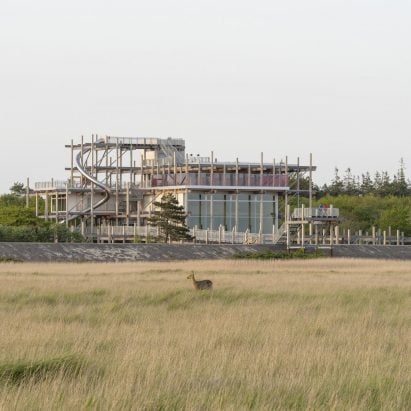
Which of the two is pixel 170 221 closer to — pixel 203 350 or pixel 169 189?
pixel 169 189

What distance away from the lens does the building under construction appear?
9312 cm

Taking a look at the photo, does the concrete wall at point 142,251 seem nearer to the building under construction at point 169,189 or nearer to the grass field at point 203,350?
the building under construction at point 169,189

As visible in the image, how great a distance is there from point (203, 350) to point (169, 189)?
7683cm

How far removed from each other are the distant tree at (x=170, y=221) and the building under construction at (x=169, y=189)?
5103 millimetres

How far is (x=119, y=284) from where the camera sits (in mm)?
35875

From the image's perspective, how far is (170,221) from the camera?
282 ft

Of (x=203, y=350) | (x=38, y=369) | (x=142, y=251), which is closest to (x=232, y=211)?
(x=142, y=251)

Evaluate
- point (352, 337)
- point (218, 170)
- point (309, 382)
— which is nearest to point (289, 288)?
point (352, 337)

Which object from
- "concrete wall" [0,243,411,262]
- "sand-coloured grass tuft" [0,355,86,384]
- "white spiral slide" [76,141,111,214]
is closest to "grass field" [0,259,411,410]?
"sand-coloured grass tuft" [0,355,86,384]

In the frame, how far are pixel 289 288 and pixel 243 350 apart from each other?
56.8ft

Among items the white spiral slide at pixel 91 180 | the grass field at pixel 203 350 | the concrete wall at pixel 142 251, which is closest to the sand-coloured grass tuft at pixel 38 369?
the grass field at pixel 203 350

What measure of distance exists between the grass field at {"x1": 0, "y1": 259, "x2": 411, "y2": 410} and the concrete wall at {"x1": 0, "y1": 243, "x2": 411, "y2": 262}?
3374 centimetres

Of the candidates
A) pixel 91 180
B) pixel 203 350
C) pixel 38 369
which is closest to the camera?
pixel 38 369

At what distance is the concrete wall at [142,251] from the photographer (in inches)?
2555
